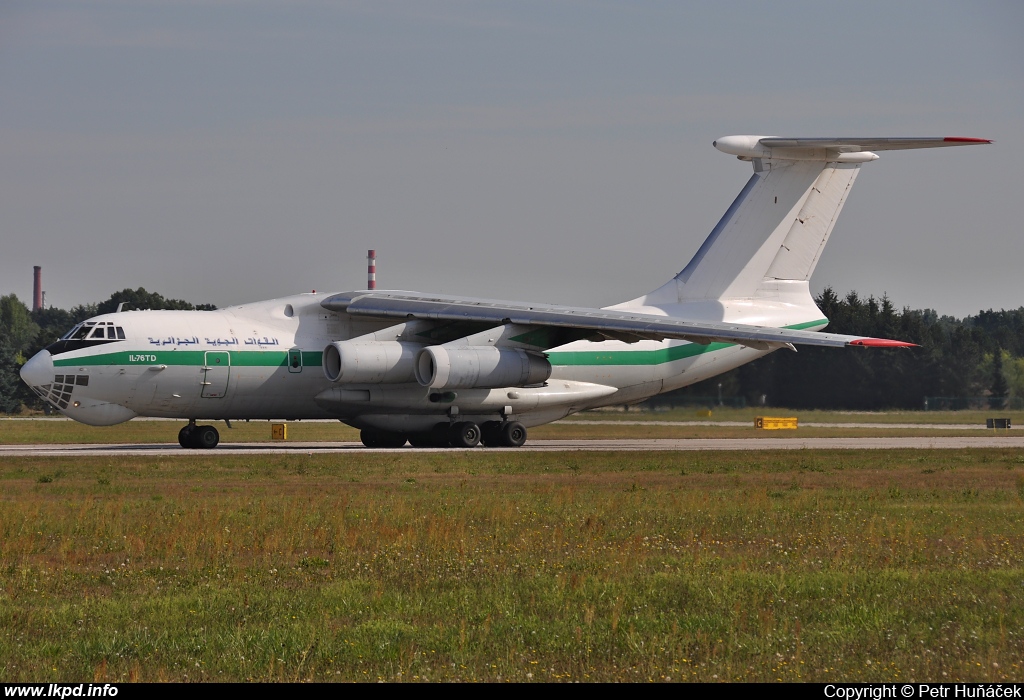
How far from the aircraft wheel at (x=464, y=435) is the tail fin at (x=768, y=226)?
5.44 metres

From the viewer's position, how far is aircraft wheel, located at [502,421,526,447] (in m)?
26.5

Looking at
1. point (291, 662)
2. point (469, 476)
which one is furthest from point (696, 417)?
point (291, 662)

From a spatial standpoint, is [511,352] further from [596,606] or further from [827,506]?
[596,606]

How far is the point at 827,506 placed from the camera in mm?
13914

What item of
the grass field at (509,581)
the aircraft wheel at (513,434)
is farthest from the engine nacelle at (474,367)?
the grass field at (509,581)

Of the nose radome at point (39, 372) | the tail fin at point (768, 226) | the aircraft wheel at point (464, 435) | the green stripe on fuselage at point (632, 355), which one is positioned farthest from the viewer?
the tail fin at point (768, 226)

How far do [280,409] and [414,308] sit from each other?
3559 mm

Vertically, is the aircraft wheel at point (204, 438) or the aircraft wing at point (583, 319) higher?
the aircraft wing at point (583, 319)

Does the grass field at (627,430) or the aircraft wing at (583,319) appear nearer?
the aircraft wing at (583,319)

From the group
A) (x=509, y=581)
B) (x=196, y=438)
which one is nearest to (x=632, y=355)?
(x=196, y=438)

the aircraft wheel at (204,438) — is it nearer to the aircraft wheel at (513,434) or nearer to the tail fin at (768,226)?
the aircraft wheel at (513,434)

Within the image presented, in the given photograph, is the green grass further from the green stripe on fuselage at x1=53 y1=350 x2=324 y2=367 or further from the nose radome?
the nose radome

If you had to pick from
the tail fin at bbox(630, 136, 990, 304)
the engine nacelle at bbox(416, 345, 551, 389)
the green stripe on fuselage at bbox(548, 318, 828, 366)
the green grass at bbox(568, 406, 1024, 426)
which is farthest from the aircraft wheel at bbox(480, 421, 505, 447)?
the tail fin at bbox(630, 136, 990, 304)

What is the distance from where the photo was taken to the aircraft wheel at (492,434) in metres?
26.5
